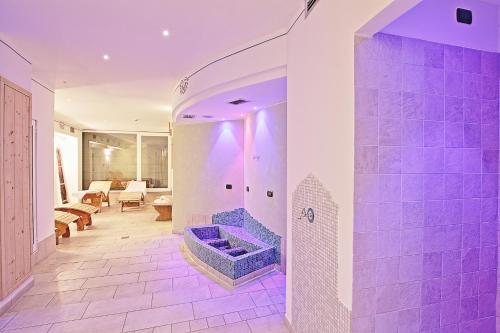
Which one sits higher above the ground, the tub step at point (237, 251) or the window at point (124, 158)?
the window at point (124, 158)

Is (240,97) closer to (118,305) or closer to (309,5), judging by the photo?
(309,5)

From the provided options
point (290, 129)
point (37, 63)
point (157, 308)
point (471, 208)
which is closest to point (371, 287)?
point (471, 208)

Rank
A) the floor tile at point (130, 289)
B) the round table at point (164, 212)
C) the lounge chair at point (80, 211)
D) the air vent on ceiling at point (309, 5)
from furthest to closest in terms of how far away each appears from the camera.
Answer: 1. the round table at point (164, 212)
2. the lounge chair at point (80, 211)
3. the floor tile at point (130, 289)
4. the air vent on ceiling at point (309, 5)

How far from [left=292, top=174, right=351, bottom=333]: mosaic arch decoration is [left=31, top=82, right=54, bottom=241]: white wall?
4501mm

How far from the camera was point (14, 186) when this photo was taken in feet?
11.2

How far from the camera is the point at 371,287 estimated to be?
1.75 meters

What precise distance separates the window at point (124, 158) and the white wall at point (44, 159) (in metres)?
6.93

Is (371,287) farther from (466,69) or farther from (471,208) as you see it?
(466,69)

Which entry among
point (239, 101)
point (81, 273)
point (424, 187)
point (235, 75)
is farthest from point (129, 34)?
point (81, 273)

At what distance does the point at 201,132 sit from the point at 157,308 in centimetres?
426

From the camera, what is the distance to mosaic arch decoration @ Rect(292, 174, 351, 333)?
191 centimetres

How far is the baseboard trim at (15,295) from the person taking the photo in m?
3.13

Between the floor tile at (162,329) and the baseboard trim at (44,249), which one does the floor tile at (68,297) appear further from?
the baseboard trim at (44,249)

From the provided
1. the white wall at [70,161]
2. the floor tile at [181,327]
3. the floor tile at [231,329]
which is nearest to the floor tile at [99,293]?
the floor tile at [181,327]
